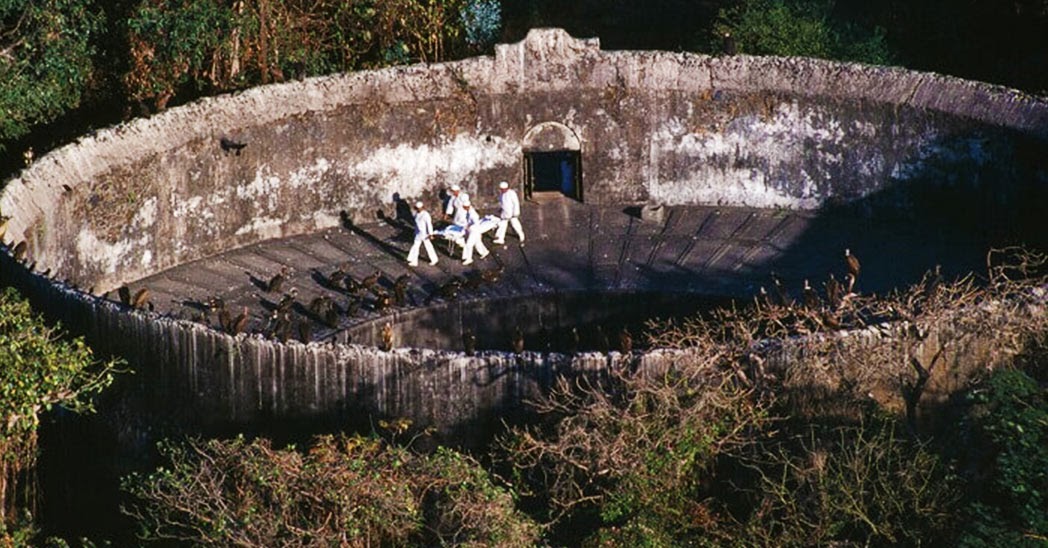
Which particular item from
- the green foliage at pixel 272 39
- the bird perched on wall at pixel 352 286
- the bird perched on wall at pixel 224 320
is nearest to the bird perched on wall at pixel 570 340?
the bird perched on wall at pixel 352 286

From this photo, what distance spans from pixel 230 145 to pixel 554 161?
658cm

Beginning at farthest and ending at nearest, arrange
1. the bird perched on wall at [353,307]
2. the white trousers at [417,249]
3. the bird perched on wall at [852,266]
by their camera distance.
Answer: the white trousers at [417,249], the bird perched on wall at [353,307], the bird perched on wall at [852,266]

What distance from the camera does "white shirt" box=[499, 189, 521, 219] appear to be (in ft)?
115

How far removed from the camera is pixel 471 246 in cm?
3469

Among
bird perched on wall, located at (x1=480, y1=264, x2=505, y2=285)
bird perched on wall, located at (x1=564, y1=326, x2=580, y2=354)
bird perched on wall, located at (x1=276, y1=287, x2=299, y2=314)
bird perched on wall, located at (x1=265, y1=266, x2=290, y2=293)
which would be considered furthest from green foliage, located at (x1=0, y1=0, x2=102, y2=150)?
bird perched on wall, located at (x1=564, y1=326, x2=580, y2=354)

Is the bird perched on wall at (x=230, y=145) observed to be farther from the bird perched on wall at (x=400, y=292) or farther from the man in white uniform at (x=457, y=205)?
the bird perched on wall at (x=400, y=292)

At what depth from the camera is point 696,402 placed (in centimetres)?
2450

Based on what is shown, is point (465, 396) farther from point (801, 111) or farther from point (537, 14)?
point (537, 14)

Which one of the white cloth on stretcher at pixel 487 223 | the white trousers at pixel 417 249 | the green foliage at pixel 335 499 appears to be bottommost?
the green foliage at pixel 335 499

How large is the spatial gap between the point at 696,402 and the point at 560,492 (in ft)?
6.20

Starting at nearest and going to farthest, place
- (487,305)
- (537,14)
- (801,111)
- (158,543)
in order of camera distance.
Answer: (158,543)
(487,305)
(801,111)
(537,14)

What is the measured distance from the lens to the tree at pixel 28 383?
25.6 m

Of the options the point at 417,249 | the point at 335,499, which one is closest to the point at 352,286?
the point at 417,249

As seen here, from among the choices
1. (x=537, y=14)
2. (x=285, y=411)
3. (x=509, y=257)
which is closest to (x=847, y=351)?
(x=285, y=411)
